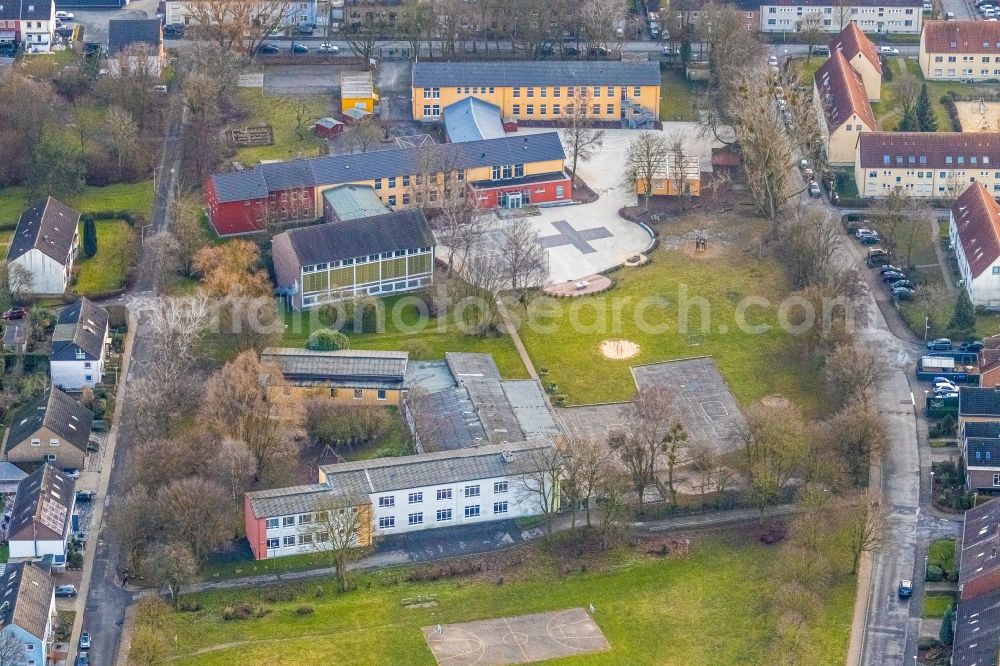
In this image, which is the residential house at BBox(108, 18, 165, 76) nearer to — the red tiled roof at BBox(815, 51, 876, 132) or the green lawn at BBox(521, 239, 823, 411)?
the green lawn at BBox(521, 239, 823, 411)

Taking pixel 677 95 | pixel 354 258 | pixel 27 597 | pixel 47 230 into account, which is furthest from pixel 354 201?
pixel 27 597

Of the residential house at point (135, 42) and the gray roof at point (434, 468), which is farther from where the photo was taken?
the residential house at point (135, 42)

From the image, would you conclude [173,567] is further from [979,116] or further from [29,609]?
[979,116]

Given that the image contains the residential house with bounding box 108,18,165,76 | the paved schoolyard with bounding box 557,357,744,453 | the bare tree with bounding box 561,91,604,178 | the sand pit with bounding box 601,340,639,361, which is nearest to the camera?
the paved schoolyard with bounding box 557,357,744,453

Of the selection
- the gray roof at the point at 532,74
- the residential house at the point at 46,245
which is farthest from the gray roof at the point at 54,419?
the gray roof at the point at 532,74

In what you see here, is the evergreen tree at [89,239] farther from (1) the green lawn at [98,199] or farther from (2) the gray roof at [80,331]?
(2) the gray roof at [80,331]

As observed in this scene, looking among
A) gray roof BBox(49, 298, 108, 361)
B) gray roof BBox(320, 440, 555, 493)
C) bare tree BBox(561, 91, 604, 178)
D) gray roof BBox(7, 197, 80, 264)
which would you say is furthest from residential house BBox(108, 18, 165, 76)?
gray roof BBox(320, 440, 555, 493)

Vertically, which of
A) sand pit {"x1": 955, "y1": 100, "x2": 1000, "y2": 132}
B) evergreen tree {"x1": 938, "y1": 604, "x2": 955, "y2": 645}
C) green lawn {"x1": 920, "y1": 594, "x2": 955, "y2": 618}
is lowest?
green lawn {"x1": 920, "y1": 594, "x2": 955, "y2": 618}
